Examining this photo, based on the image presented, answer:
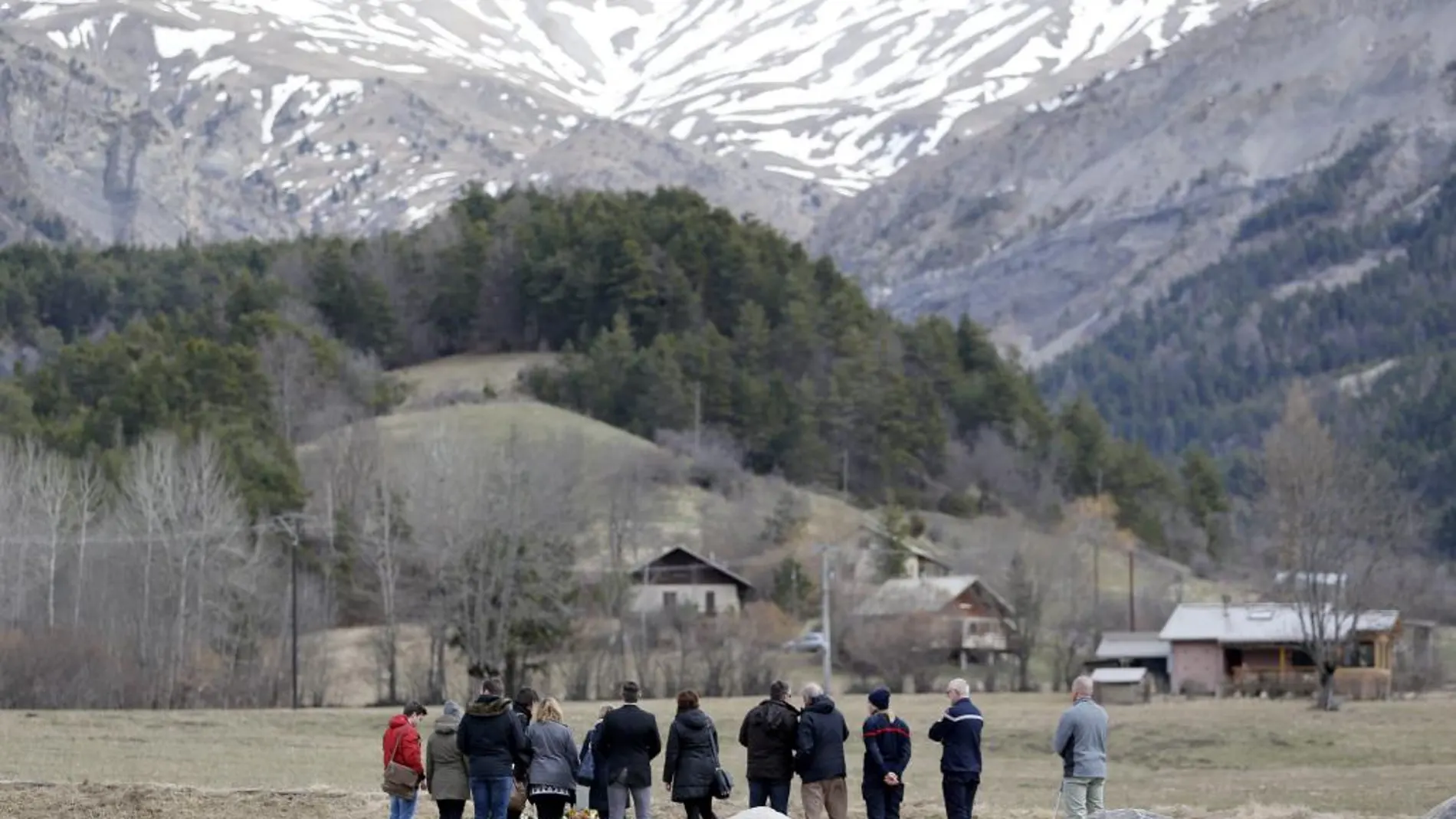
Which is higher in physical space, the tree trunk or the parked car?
the parked car

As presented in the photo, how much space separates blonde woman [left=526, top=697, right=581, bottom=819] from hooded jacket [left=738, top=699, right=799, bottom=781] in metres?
1.66

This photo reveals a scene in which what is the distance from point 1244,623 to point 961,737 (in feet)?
185

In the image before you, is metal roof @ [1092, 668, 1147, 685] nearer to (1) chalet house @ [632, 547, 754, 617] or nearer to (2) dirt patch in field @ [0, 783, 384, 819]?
(1) chalet house @ [632, 547, 754, 617]

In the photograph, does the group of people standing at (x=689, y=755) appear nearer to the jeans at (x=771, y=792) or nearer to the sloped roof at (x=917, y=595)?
the jeans at (x=771, y=792)

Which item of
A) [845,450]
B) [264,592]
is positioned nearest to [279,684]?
[264,592]

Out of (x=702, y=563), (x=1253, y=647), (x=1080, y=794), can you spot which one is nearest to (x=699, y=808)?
(x=1080, y=794)

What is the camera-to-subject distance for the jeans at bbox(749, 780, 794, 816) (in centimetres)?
2341

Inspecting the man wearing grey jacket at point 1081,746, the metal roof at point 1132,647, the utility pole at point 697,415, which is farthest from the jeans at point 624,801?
the utility pole at point 697,415

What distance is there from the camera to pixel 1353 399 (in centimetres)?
18588

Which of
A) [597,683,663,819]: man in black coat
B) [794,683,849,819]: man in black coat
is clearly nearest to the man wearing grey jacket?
[794,683,849,819]: man in black coat

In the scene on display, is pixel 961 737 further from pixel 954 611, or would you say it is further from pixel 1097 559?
pixel 1097 559

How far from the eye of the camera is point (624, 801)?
917 inches

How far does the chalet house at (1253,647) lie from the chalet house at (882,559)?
15960 mm

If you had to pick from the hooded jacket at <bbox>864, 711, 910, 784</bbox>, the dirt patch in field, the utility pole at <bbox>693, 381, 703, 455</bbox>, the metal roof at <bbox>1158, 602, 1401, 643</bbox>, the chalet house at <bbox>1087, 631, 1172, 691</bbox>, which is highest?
the utility pole at <bbox>693, 381, 703, 455</bbox>
